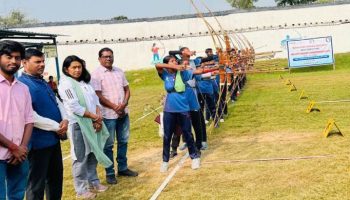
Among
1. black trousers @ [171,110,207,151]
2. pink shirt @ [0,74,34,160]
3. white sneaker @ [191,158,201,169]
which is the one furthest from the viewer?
black trousers @ [171,110,207,151]

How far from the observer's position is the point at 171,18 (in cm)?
2750

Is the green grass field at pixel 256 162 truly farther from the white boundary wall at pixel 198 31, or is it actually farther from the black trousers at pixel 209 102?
the white boundary wall at pixel 198 31

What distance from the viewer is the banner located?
2198 cm

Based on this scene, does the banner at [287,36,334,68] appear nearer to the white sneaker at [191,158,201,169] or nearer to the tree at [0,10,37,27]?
the white sneaker at [191,158,201,169]

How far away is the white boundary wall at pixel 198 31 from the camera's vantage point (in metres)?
26.5

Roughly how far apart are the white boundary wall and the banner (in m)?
4.13

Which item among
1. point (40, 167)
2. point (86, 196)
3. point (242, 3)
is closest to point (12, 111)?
point (40, 167)

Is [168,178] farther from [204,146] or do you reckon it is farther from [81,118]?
[204,146]

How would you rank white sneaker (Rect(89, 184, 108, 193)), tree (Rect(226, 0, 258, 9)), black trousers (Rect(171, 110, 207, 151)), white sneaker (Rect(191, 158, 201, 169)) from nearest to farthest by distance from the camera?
white sneaker (Rect(89, 184, 108, 193)), white sneaker (Rect(191, 158, 201, 169)), black trousers (Rect(171, 110, 207, 151)), tree (Rect(226, 0, 258, 9))

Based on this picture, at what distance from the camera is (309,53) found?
22.2 meters

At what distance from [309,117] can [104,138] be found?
5.10m

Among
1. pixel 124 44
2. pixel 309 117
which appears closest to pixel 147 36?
pixel 124 44

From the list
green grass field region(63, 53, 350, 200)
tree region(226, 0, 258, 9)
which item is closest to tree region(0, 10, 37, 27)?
tree region(226, 0, 258, 9)

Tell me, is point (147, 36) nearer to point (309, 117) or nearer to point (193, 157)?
point (309, 117)
